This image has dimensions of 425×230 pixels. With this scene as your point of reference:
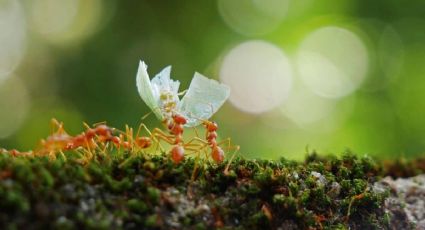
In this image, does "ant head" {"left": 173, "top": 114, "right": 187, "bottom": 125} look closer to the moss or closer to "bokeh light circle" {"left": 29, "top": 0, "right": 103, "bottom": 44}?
the moss

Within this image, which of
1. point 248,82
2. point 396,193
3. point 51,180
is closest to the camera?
point 51,180

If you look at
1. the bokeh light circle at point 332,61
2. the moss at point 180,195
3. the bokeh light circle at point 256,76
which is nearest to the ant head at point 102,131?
the moss at point 180,195

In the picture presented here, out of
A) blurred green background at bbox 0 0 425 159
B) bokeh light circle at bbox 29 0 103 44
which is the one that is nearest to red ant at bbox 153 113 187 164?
blurred green background at bbox 0 0 425 159

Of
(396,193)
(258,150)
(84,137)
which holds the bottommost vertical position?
(84,137)

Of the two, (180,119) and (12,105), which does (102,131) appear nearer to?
(180,119)

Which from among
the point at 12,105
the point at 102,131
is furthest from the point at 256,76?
the point at 102,131

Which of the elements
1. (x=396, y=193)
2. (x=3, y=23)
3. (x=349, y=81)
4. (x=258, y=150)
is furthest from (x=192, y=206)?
(x=3, y=23)

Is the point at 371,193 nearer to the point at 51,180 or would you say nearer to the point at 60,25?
the point at 51,180
